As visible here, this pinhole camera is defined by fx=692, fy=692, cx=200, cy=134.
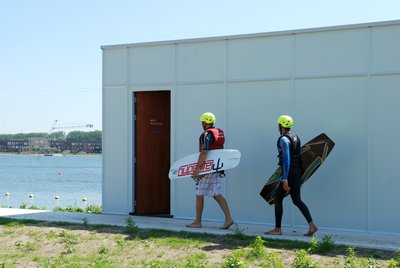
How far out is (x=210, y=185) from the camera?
38.6ft

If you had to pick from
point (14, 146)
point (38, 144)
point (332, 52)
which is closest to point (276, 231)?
point (332, 52)

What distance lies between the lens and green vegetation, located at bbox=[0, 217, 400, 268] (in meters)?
9.09

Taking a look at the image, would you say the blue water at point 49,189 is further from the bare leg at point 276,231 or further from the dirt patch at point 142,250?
the bare leg at point 276,231

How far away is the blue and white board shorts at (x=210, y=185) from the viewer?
11727mm

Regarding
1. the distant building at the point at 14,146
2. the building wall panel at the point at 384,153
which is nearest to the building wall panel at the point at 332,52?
the building wall panel at the point at 384,153

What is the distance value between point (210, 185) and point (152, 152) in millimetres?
2607

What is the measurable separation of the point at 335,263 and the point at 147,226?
391 cm

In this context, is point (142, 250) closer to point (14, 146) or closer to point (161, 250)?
point (161, 250)

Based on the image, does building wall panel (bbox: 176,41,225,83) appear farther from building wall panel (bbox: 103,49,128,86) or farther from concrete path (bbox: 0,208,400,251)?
concrete path (bbox: 0,208,400,251)

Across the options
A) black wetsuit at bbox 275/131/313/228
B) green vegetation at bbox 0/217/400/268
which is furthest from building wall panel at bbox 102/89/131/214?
Result: black wetsuit at bbox 275/131/313/228

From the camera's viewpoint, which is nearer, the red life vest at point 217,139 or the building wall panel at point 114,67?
the red life vest at point 217,139

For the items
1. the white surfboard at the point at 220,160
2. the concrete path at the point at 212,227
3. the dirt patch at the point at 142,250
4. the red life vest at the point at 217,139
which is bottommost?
the dirt patch at the point at 142,250

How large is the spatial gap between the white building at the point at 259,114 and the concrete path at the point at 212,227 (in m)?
0.37

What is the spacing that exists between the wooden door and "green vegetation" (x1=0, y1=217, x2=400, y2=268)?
7.83 ft
